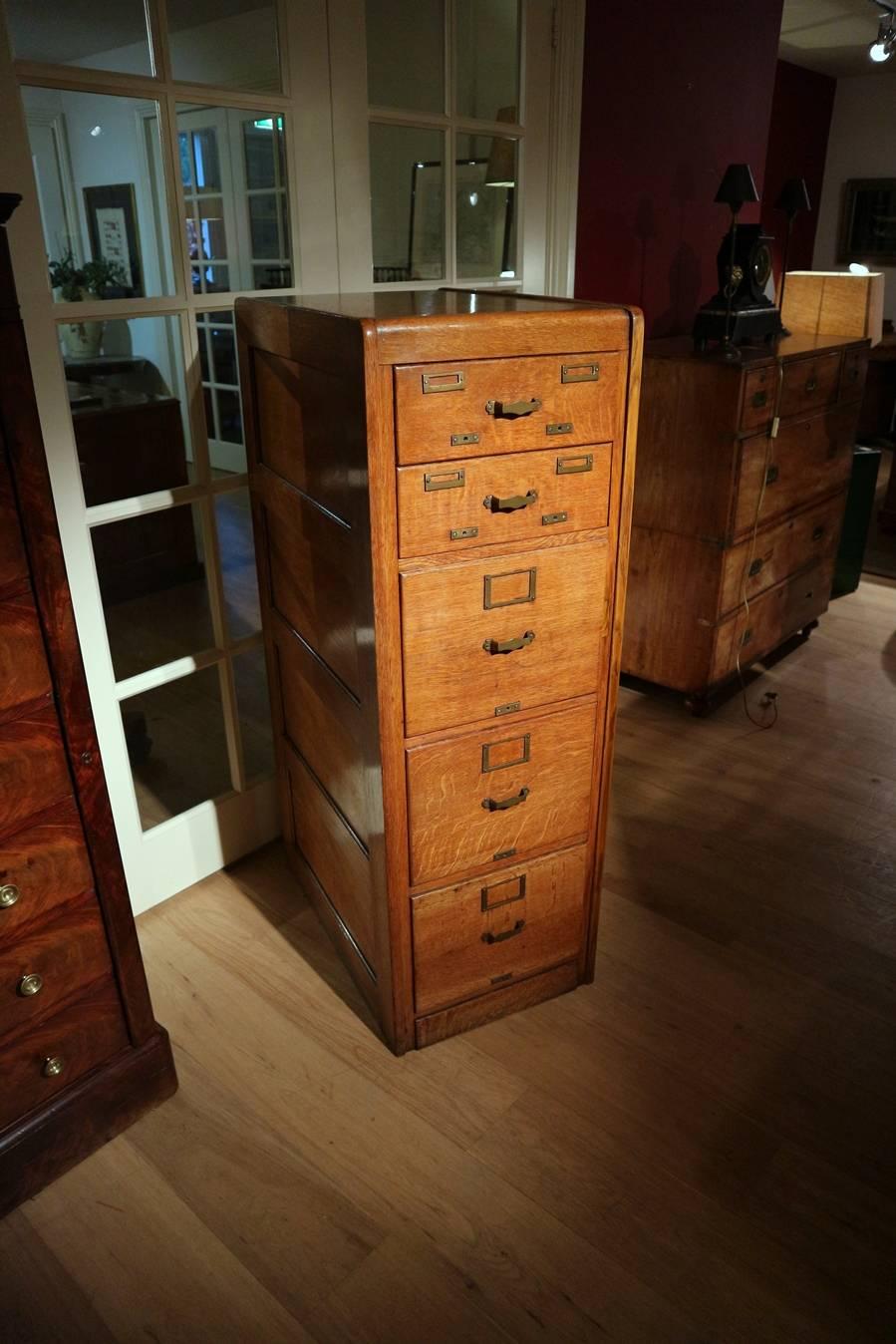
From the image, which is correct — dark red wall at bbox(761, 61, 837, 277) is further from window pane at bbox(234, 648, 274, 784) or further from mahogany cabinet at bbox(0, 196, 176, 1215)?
mahogany cabinet at bbox(0, 196, 176, 1215)

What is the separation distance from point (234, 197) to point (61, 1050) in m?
1.57

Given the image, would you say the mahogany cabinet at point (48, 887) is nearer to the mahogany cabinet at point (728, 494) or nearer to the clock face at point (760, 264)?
the mahogany cabinet at point (728, 494)

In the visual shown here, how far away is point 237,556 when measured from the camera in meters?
2.19

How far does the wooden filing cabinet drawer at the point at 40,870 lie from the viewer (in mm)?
1306

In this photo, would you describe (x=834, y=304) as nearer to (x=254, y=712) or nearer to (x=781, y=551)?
(x=781, y=551)

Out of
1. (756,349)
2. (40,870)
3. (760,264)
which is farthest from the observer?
(760,264)

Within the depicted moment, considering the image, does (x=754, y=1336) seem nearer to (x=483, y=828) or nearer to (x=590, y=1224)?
(x=590, y=1224)

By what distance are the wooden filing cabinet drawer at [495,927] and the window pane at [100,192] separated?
3.97 ft

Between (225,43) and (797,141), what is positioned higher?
(797,141)

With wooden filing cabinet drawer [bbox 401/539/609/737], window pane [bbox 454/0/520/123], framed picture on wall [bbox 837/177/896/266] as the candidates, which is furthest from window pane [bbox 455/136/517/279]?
framed picture on wall [bbox 837/177/896/266]

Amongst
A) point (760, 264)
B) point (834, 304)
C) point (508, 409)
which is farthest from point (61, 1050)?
point (834, 304)

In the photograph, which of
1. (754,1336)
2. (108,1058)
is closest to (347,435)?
(108,1058)

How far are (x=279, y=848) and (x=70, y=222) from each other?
1.40 m

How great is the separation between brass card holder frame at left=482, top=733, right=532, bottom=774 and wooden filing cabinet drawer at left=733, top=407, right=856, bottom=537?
135cm
